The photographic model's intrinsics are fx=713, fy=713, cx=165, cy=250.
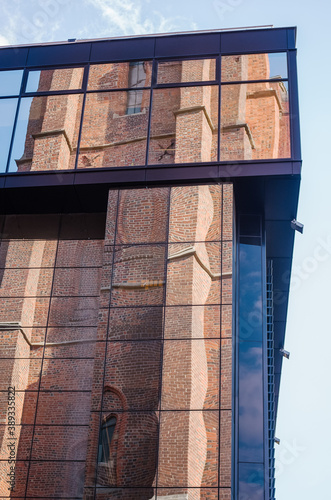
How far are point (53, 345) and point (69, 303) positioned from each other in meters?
1.16

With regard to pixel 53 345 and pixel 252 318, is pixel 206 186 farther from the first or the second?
pixel 53 345

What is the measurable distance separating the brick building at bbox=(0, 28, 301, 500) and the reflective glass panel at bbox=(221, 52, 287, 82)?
48 mm

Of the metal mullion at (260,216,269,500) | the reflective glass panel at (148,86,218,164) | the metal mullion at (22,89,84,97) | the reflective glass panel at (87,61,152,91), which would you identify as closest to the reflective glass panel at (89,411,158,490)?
the metal mullion at (260,216,269,500)

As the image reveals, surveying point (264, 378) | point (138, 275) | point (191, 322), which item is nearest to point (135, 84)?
point (138, 275)

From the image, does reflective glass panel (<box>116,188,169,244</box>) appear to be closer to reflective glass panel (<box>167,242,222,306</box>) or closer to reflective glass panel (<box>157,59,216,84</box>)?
reflective glass panel (<box>167,242,222,306</box>)

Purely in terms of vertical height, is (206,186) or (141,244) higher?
(206,186)

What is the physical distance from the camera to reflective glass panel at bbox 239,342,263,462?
1758 cm

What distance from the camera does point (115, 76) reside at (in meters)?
21.2

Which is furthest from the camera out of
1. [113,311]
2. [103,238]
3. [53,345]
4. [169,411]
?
[103,238]

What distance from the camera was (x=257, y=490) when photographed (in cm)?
1717

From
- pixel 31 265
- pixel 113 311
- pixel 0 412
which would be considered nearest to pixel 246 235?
pixel 113 311

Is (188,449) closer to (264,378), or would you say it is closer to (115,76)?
(264,378)

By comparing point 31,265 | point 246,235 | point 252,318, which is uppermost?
point 246,235

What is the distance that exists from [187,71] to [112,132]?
278 centimetres
